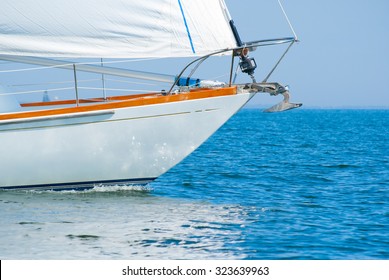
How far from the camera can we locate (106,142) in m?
14.5

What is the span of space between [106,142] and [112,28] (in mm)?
2183

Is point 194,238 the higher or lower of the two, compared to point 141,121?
lower

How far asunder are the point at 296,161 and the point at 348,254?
15209 millimetres

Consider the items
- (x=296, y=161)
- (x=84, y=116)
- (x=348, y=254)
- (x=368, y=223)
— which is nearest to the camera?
(x=348, y=254)

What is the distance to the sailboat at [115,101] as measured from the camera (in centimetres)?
1359

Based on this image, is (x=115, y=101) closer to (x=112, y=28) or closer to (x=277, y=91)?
(x=112, y=28)

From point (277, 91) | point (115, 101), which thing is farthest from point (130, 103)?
point (277, 91)

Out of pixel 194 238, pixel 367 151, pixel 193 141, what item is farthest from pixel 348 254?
pixel 367 151

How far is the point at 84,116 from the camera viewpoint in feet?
46.6

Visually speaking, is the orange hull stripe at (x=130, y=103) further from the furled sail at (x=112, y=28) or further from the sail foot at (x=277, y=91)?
the furled sail at (x=112, y=28)

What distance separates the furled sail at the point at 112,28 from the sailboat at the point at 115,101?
17 mm

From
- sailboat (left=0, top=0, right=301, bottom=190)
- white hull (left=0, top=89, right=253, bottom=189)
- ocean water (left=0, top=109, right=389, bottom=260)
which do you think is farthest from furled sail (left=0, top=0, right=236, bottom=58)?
ocean water (left=0, top=109, right=389, bottom=260)

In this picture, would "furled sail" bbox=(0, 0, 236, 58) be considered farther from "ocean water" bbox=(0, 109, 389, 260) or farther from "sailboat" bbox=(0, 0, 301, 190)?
"ocean water" bbox=(0, 109, 389, 260)
